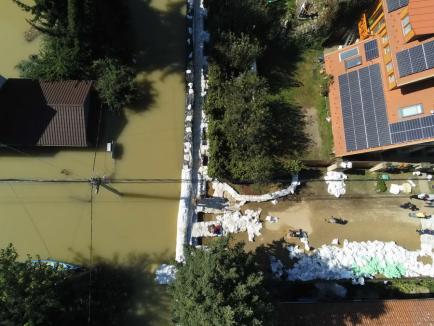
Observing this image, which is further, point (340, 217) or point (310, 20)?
point (310, 20)

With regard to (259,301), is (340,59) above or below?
above

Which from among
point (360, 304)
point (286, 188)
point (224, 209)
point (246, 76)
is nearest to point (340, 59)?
point (246, 76)

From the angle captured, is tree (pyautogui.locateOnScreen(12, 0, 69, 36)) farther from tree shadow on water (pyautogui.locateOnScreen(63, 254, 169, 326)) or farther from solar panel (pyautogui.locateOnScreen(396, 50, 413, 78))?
solar panel (pyautogui.locateOnScreen(396, 50, 413, 78))

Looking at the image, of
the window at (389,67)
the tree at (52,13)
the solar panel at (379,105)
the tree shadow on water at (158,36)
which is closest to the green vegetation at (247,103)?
the tree shadow on water at (158,36)

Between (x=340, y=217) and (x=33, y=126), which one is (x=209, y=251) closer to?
(x=340, y=217)

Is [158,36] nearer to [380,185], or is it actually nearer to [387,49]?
[387,49]

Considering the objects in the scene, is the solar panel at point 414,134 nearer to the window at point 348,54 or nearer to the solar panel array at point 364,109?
the solar panel array at point 364,109
